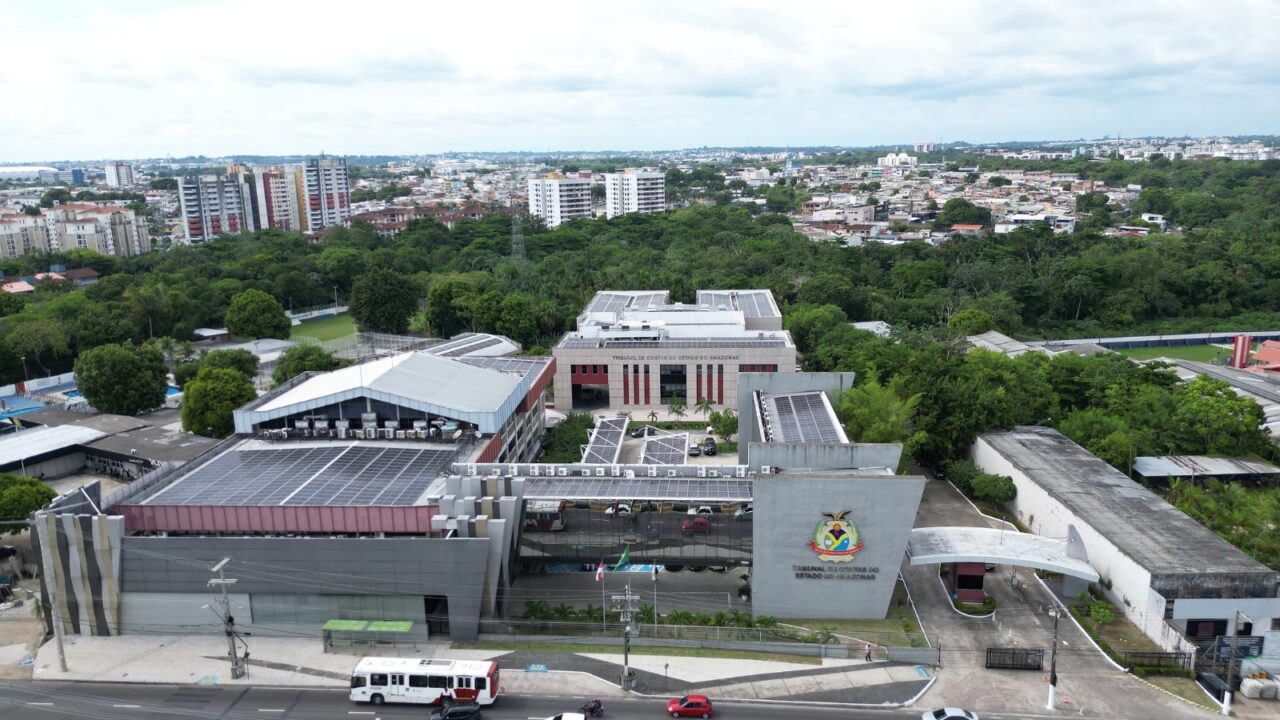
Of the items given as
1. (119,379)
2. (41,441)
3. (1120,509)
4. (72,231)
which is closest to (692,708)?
(1120,509)

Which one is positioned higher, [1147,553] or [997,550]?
[1147,553]

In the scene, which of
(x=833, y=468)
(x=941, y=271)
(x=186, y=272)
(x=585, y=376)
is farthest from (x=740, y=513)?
(x=186, y=272)

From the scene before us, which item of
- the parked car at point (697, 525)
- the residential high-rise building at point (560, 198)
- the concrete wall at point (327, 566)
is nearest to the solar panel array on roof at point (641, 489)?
the parked car at point (697, 525)

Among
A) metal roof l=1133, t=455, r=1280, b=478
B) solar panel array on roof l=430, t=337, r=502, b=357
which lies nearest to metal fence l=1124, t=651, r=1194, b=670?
metal roof l=1133, t=455, r=1280, b=478

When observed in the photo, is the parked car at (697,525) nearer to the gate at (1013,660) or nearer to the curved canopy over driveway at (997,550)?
the curved canopy over driveway at (997,550)

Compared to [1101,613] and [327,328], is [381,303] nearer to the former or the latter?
[327,328]

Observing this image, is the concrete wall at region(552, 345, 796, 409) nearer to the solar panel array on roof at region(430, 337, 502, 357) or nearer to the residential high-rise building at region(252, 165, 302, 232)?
the solar panel array on roof at region(430, 337, 502, 357)
